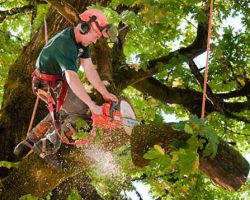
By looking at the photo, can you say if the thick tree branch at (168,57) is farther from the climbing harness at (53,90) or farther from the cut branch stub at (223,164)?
the cut branch stub at (223,164)

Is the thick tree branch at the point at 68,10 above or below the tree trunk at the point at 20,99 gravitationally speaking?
above

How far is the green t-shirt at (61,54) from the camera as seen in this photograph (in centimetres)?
388

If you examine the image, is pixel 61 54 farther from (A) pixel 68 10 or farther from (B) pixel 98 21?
(A) pixel 68 10

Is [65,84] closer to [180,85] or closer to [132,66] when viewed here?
[132,66]

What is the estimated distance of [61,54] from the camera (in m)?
3.93

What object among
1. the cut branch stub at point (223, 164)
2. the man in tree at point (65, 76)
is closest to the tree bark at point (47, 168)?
the man in tree at point (65, 76)

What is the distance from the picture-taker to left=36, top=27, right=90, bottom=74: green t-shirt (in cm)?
388

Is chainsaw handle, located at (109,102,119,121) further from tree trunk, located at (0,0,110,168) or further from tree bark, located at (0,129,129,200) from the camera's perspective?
tree trunk, located at (0,0,110,168)

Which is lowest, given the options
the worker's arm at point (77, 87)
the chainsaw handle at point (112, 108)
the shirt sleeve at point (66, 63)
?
the chainsaw handle at point (112, 108)

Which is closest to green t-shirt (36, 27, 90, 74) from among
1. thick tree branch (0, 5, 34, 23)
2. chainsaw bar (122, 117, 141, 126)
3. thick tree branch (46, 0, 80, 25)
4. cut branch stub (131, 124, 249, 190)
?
thick tree branch (46, 0, 80, 25)

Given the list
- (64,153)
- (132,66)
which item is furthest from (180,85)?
(64,153)

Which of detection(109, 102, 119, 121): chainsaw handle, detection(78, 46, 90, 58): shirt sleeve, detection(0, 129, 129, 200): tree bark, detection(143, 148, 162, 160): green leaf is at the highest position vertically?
detection(78, 46, 90, 58): shirt sleeve

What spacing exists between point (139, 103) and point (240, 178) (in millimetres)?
2410

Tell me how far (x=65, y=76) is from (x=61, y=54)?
27 centimetres
